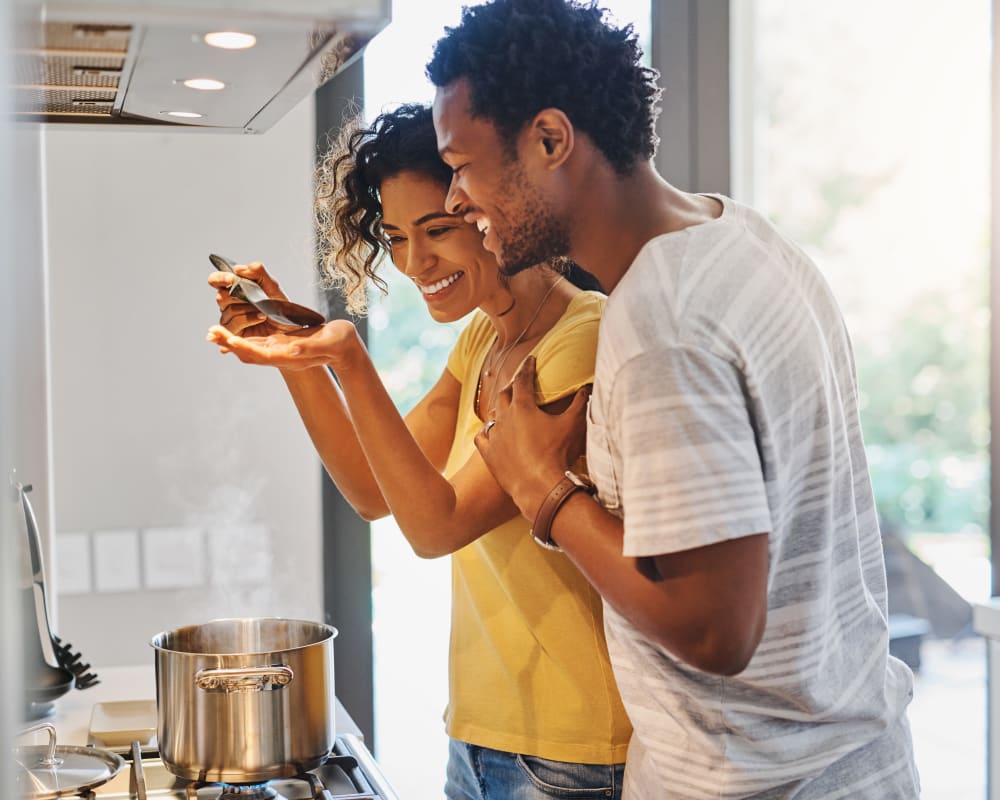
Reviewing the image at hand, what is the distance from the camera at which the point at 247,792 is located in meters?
1.16

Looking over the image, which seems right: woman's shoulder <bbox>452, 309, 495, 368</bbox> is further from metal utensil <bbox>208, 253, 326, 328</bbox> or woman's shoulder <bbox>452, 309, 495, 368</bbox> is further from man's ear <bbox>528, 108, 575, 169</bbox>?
man's ear <bbox>528, 108, 575, 169</bbox>

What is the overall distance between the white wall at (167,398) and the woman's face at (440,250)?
0.79m

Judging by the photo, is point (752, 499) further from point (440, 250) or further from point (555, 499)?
point (440, 250)

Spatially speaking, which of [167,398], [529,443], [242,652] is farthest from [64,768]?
[167,398]

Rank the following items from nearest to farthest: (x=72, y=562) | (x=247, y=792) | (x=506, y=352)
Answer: (x=247, y=792), (x=506, y=352), (x=72, y=562)

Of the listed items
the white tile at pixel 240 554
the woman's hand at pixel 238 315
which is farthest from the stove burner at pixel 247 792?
the white tile at pixel 240 554

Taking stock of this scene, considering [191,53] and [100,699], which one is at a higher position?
[191,53]

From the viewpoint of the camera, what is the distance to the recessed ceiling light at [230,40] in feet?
2.93

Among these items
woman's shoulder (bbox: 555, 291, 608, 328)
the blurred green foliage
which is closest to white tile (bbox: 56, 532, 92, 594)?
the blurred green foliage

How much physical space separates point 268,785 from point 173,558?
976mm

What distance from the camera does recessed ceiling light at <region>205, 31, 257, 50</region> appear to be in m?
0.89

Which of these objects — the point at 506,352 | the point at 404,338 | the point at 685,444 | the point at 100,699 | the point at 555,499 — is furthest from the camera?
the point at 404,338

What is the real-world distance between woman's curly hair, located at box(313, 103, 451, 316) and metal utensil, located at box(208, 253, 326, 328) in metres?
0.24

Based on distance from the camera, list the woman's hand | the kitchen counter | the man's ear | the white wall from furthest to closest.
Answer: the white wall → the kitchen counter → the woman's hand → the man's ear
